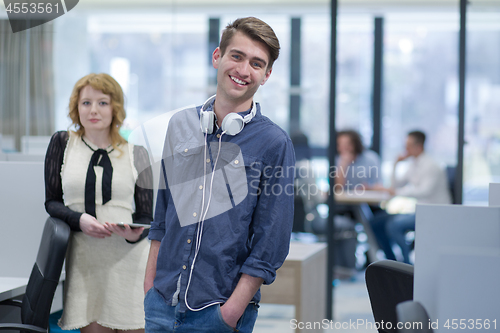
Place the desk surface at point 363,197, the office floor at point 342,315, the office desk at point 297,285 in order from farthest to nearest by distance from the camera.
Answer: the desk surface at point 363,197
the office floor at point 342,315
the office desk at point 297,285

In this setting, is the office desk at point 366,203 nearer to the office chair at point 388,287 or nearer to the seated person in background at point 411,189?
the seated person in background at point 411,189

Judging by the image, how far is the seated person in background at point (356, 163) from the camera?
482 centimetres

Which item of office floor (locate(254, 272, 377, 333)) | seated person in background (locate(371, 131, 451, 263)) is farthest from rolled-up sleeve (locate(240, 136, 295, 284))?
seated person in background (locate(371, 131, 451, 263))

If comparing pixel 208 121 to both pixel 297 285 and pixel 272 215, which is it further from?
pixel 297 285

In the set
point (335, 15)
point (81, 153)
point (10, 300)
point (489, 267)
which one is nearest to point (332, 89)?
point (335, 15)

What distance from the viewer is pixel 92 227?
1.81m

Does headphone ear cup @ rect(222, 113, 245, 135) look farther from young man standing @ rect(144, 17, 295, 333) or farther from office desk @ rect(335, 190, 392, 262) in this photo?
office desk @ rect(335, 190, 392, 262)

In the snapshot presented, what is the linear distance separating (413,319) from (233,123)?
637mm

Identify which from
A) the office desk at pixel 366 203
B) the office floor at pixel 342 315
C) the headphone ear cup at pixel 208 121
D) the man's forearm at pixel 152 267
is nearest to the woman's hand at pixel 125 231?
the man's forearm at pixel 152 267

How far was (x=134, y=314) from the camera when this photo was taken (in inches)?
76.3

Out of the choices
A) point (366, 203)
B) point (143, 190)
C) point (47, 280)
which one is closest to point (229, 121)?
point (143, 190)

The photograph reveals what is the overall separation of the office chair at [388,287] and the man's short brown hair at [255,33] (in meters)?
0.67

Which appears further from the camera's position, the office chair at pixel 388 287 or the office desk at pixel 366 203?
the office desk at pixel 366 203

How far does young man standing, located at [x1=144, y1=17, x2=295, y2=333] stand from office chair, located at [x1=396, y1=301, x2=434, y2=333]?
381 mm
